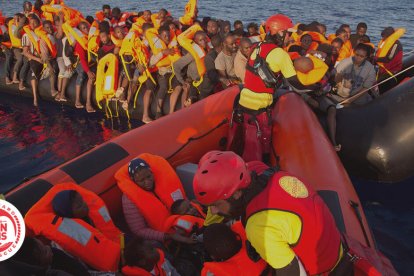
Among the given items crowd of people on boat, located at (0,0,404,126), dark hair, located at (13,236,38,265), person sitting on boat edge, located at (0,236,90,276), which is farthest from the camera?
crowd of people on boat, located at (0,0,404,126)

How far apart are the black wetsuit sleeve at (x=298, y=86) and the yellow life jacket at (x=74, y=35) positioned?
2.99 meters

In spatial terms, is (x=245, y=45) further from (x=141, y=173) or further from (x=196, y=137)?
(x=141, y=173)

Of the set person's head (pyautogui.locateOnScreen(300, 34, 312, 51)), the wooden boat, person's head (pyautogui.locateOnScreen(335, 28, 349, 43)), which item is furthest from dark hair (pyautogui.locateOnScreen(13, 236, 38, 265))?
person's head (pyautogui.locateOnScreen(335, 28, 349, 43))

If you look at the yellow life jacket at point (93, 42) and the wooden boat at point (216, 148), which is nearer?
the wooden boat at point (216, 148)

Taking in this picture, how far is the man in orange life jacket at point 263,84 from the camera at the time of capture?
2828mm

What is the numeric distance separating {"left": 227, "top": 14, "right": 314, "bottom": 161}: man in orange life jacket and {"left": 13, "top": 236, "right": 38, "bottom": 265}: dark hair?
1867mm

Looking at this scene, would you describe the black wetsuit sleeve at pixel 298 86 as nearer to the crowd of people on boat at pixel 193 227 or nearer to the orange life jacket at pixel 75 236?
the crowd of people on boat at pixel 193 227

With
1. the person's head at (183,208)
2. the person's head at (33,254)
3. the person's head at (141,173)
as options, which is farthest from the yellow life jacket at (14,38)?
the person's head at (33,254)

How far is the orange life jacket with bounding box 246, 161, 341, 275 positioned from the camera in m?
1.39

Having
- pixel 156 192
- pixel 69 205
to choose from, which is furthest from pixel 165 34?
pixel 69 205

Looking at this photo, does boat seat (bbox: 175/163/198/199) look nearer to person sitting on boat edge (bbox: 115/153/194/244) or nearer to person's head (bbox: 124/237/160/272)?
person sitting on boat edge (bbox: 115/153/194/244)

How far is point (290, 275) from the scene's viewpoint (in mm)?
1425

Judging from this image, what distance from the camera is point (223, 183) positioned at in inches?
57.9

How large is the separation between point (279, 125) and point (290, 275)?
1.92 meters
